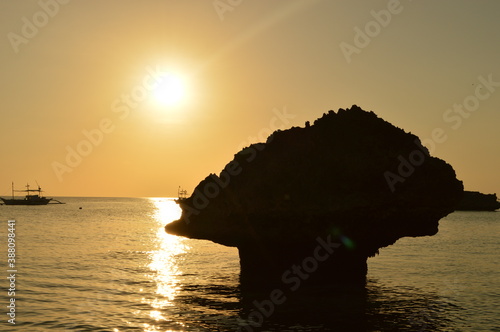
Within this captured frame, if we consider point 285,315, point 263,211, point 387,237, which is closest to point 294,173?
point 263,211

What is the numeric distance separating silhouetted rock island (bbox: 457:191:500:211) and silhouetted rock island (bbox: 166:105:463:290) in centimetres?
17024

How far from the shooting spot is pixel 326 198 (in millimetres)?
26078

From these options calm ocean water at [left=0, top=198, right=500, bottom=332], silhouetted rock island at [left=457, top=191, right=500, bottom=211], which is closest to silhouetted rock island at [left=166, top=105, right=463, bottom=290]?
calm ocean water at [left=0, top=198, right=500, bottom=332]

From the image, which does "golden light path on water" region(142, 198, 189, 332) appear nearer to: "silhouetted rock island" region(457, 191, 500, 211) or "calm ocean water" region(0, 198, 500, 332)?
"calm ocean water" region(0, 198, 500, 332)

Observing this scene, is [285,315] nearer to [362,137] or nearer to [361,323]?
[361,323]

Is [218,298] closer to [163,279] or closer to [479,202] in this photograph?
[163,279]

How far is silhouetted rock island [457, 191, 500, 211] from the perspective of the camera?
18375 cm

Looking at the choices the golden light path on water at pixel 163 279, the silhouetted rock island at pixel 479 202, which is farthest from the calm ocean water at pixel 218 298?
the silhouetted rock island at pixel 479 202

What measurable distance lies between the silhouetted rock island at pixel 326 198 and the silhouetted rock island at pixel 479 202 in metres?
170

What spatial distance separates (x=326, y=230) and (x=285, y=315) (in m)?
6.50

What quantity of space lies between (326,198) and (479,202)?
7108 inches

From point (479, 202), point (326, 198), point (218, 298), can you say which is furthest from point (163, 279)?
point (479, 202)

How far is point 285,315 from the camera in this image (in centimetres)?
2116

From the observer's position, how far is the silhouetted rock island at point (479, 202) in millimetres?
183750
